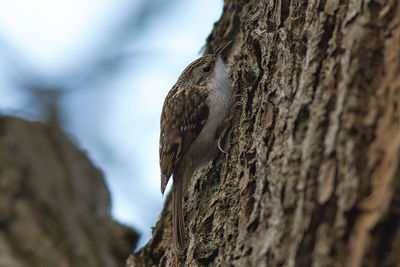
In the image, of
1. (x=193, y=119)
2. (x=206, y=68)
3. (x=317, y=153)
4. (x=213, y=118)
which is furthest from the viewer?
(x=206, y=68)

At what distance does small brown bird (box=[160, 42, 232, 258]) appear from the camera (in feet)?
8.88

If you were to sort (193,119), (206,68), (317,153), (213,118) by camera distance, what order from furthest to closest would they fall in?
1. (206,68)
2. (193,119)
3. (213,118)
4. (317,153)

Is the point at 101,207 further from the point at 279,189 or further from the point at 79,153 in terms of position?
the point at 279,189

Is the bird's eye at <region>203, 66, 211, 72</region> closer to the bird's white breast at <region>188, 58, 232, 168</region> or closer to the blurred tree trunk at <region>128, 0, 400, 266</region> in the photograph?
the bird's white breast at <region>188, 58, 232, 168</region>

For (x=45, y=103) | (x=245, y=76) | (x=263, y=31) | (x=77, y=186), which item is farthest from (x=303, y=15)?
(x=45, y=103)

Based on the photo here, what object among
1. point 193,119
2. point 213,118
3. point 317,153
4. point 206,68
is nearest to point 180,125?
point 193,119

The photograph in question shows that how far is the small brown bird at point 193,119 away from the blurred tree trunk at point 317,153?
1.66 ft

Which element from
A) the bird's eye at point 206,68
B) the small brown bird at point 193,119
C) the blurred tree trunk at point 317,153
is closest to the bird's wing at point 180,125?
the small brown bird at point 193,119

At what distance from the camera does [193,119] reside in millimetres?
2914

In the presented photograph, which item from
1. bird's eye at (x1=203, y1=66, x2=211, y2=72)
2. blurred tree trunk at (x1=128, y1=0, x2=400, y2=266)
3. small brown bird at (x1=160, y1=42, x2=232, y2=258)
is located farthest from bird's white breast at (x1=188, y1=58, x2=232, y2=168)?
blurred tree trunk at (x1=128, y1=0, x2=400, y2=266)

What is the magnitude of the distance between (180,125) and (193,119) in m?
0.09

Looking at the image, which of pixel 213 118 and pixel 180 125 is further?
pixel 180 125

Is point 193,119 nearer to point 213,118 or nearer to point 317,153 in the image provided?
point 213,118

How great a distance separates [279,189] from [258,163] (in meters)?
0.32
